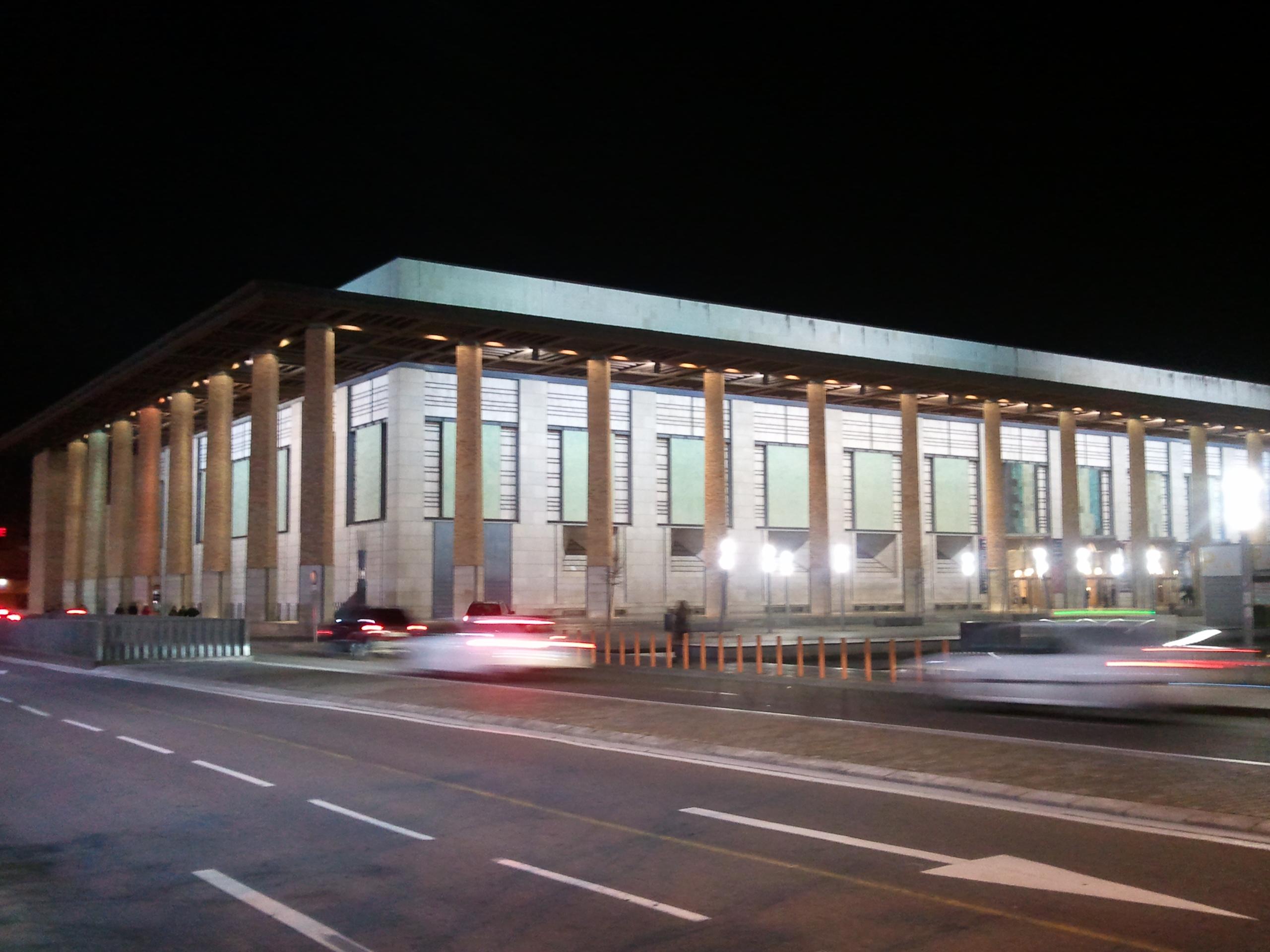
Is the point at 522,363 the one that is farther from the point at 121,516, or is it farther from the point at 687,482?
the point at 121,516

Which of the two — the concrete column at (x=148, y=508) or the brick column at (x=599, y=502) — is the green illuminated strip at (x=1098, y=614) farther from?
the concrete column at (x=148, y=508)

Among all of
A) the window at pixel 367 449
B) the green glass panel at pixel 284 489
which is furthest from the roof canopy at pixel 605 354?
the green glass panel at pixel 284 489

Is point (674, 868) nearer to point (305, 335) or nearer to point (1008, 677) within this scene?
point (1008, 677)

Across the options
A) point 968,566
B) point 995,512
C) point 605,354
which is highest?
point 605,354

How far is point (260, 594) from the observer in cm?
5347

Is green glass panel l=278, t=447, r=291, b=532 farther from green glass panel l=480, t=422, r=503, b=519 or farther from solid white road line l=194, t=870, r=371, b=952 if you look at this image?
solid white road line l=194, t=870, r=371, b=952

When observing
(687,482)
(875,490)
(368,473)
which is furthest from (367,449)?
(875,490)

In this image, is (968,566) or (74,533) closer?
(968,566)

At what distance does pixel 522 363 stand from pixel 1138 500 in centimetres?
4156

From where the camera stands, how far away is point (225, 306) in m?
51.0

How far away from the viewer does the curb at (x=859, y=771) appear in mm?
10172

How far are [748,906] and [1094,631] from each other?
40.7ft

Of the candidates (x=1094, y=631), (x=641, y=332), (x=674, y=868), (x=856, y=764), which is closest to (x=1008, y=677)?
(x=1094, y=631)

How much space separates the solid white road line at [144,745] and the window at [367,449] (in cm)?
4354
